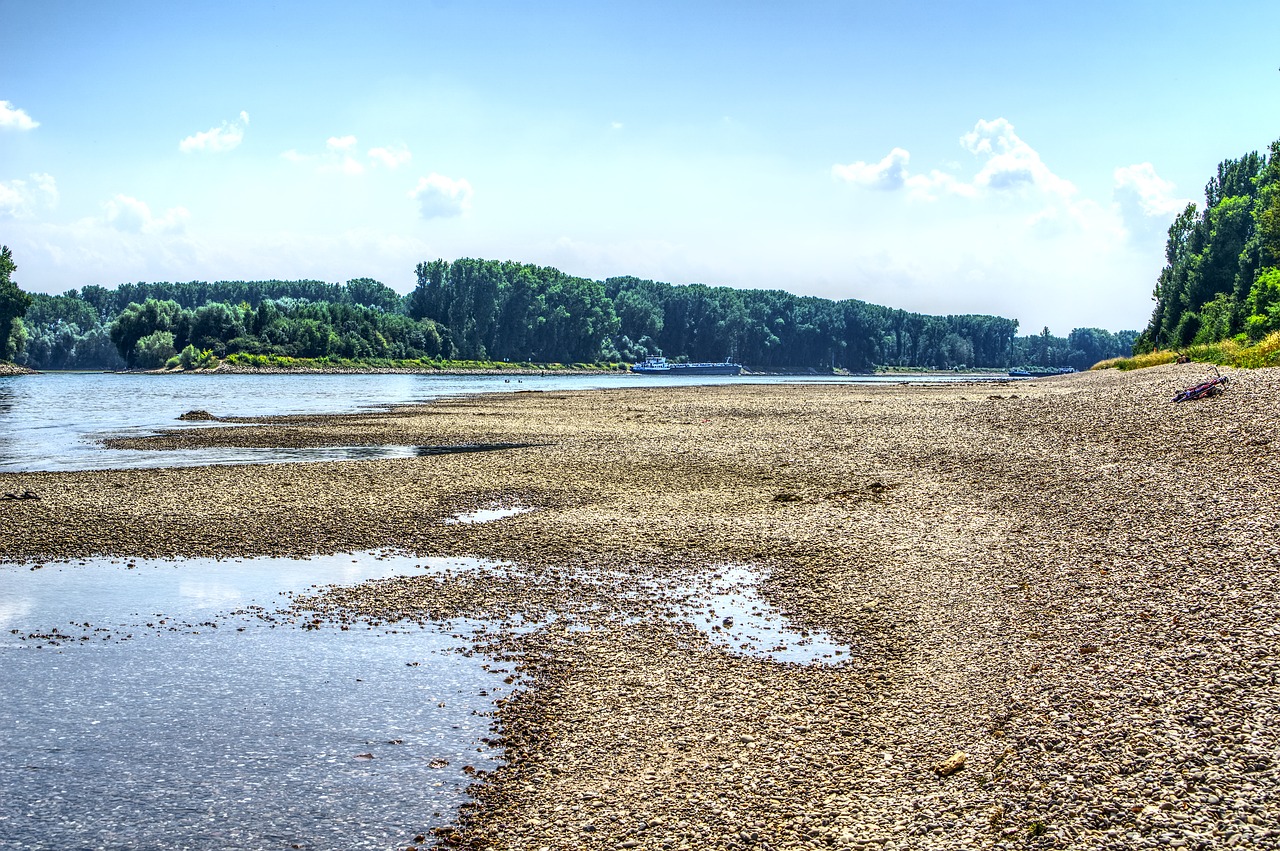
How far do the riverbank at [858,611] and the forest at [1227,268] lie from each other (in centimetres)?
4283

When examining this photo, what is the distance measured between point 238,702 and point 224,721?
1.58ft

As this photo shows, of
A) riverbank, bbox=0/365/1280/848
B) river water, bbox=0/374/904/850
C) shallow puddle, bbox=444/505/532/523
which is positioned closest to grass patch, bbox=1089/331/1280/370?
riverbank, bbox=0/365/1280/848

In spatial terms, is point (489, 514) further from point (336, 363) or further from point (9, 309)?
point (336, 363)

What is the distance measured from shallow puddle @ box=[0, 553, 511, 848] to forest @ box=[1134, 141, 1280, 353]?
58837mm

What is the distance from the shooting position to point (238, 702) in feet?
31.3

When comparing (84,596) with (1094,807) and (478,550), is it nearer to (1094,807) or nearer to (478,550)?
(478,550)

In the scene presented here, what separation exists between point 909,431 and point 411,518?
1982 centimetres

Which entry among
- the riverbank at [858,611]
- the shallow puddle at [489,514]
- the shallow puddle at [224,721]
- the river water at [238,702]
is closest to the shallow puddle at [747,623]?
the river water at [238,702]

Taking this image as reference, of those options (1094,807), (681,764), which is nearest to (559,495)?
(681,764)

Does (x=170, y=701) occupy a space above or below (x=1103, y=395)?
below

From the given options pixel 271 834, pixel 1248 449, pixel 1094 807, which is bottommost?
pixel 271 834

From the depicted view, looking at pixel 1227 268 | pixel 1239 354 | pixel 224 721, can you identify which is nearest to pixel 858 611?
pixel 224 721

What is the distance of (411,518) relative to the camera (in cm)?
1906

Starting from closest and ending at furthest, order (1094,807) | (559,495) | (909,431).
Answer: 1. (1094,807)
2. (559,495)
3. (909,431)
